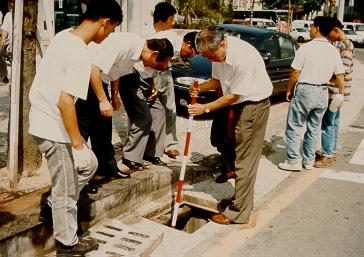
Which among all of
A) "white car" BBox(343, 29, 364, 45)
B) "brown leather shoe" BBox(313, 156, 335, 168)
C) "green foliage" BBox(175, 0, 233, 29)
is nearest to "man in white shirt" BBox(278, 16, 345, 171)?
"brown leather shoe" BBox(313, 156, 335, 168)

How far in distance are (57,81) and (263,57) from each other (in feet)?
24.4

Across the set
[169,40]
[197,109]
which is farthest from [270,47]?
[197,109]

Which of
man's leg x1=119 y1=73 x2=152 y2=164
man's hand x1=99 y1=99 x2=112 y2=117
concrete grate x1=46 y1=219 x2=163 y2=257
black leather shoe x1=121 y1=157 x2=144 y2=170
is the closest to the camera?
concrete grate x1=46 y1=219 x2=163 y2=257

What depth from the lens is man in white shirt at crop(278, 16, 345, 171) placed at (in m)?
5.46

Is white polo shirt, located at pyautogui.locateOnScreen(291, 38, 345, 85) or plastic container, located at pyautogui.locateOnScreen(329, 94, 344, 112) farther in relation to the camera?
plastic container, located at pyautogui.locateOnScreen(329, 94, 344, 112)

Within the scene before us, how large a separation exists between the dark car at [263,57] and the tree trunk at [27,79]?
13.4 ft

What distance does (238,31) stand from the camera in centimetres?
1019

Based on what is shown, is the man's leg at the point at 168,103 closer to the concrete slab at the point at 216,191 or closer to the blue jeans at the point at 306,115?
the concrete slab at the point at 216,191

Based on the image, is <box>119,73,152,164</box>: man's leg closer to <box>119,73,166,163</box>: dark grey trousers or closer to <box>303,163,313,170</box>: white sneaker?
<box>119,73,166,163</box>: dark grey trousers

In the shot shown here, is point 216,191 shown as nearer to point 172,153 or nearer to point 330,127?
point 172,153

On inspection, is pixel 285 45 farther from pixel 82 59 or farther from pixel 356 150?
pixel 82 59

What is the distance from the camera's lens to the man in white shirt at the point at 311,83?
17.9ft

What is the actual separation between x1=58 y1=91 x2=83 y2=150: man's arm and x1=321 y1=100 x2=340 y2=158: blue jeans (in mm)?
4118

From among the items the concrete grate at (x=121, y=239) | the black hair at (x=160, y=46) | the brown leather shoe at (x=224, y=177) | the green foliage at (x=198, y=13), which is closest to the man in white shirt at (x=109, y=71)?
the black hair at (x=160, y=46)
